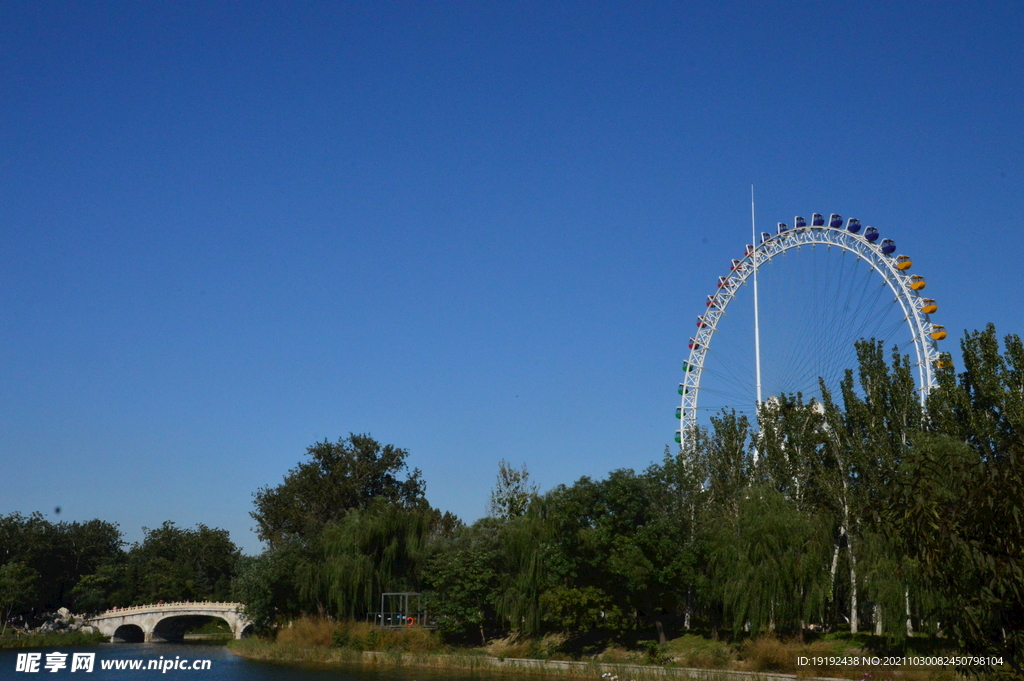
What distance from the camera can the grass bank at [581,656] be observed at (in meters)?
35.1

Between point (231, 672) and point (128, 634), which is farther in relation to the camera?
point (128, 634)

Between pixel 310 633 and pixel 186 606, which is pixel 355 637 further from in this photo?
pixel 186 606

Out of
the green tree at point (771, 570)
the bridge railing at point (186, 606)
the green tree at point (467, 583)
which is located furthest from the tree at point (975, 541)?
the bridge railing at point (186, 606)

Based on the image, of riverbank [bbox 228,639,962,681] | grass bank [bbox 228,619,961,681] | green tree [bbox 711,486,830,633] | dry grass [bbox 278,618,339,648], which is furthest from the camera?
dry grass [bbox 278,618,339,648]

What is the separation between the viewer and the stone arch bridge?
233 feet

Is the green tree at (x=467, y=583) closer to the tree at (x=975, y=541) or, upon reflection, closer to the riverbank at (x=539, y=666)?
the riverbank at (x=539, y=666)

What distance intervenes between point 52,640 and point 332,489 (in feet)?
75.7

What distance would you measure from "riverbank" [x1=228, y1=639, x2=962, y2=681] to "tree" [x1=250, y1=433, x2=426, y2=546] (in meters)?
12.2

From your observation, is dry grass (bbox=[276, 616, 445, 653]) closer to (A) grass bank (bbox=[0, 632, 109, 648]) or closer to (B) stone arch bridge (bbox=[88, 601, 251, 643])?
(B) stone arch bridge (bbox=[88, 601, 251, 643])

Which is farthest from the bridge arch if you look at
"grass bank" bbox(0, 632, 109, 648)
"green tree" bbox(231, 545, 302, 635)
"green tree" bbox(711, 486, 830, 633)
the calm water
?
"green tree" bbox(711, 486, 830, 633)

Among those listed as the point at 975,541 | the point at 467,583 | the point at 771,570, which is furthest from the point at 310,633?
the point at 975,541

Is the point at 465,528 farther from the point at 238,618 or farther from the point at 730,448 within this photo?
the point at 238,618

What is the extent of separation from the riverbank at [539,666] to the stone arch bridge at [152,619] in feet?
44.1

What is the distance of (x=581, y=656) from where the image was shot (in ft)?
140
